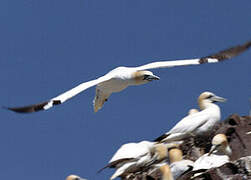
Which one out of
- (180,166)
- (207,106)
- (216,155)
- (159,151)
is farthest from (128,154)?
(207,106)

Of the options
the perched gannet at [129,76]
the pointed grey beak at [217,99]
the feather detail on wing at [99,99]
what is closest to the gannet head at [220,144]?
the perched gannet at [129,76]

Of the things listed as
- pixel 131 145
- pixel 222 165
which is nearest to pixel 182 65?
pixel 131 145

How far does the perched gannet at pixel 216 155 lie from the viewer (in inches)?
568

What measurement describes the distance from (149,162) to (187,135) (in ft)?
3.67

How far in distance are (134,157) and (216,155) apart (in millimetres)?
1420

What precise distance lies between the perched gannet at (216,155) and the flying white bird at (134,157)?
108 cm

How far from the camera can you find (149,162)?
16016mm

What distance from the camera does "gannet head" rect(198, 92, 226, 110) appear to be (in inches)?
717

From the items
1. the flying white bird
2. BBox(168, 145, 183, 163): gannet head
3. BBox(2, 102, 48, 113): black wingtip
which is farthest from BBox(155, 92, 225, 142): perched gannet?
BBox(2, 102, 48, 113): black wingtip

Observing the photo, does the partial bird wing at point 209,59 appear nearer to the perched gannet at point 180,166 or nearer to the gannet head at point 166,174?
the perched gannet at point 180,166

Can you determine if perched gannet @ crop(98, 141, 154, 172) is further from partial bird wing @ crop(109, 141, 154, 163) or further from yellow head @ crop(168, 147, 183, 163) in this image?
yellow head @ crop(168, 147, 183, 163)

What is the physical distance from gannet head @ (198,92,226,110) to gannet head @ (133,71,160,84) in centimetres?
128

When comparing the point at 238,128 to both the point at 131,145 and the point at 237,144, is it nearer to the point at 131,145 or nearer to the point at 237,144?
the point at 237,144

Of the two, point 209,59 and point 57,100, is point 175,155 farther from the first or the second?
point 209,59
